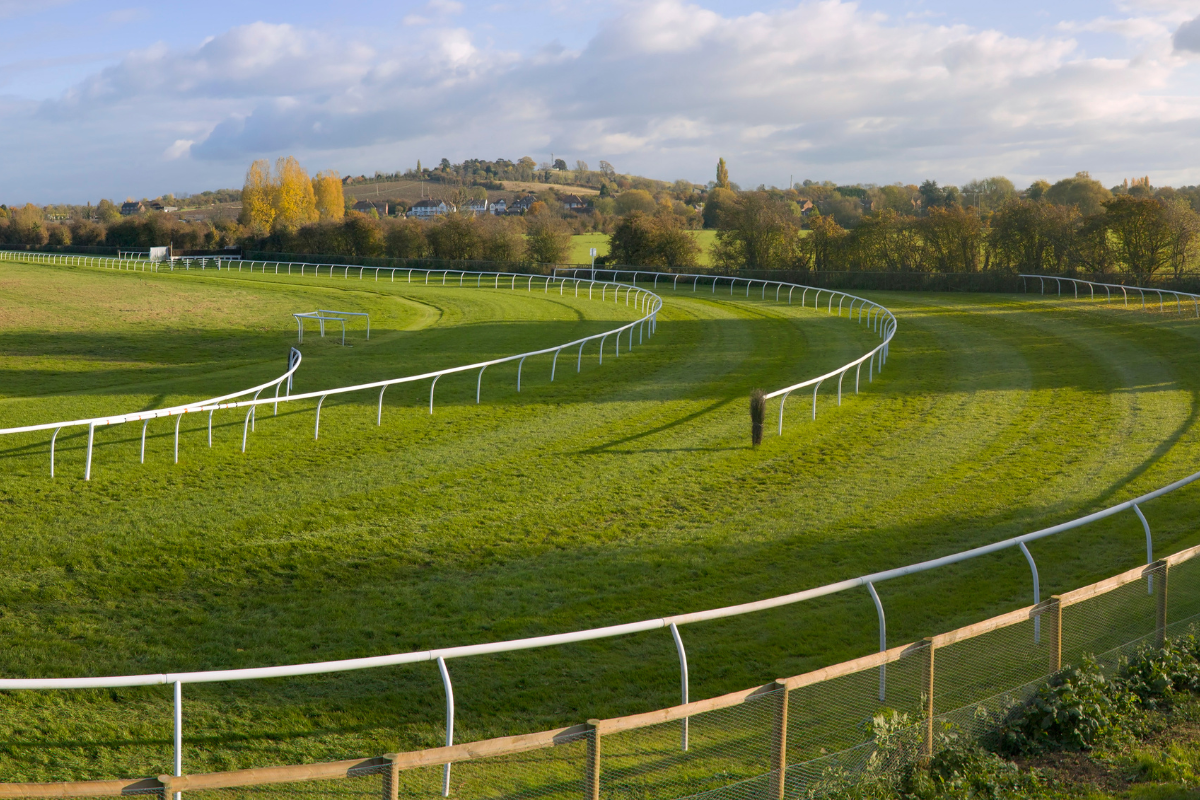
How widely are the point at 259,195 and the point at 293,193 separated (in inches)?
121

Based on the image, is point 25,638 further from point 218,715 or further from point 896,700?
point 896,700

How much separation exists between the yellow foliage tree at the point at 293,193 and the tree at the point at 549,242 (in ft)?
132

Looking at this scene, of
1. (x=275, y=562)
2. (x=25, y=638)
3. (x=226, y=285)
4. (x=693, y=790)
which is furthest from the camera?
(x=226, y=285)

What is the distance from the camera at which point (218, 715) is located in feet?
20.3

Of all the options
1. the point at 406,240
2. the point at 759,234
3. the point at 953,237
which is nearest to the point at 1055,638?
the point at 953,237

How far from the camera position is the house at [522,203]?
138 meters

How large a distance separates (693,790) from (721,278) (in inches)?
1615

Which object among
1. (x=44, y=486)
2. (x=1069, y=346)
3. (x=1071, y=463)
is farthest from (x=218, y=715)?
(x=1069, y=346)

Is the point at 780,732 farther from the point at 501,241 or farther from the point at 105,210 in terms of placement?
the point at 105,210

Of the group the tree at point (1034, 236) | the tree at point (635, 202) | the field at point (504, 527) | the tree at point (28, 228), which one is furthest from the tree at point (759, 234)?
the tree at point (28, 228)

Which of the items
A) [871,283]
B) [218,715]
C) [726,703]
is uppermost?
[871,283]

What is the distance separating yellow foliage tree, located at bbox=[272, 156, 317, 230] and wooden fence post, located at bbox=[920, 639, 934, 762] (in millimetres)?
88983

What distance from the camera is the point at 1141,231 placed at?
41531 mm

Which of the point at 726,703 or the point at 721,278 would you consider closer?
the point at 726,703
